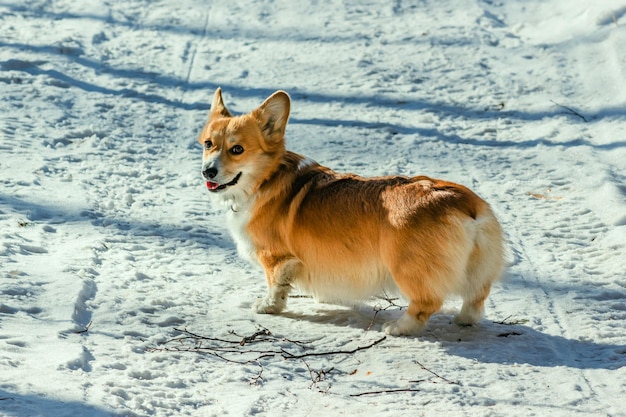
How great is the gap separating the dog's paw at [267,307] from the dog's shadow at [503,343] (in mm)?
57

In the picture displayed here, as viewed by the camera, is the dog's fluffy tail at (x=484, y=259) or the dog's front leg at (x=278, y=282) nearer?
the dog's fluffy tail at (x=484, y=259)

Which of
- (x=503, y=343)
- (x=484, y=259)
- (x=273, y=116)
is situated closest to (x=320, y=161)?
(x=273, y=116)

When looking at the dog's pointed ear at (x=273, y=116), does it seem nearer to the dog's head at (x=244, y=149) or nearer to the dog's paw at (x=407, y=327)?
the dog's head at (x=244, y=149)

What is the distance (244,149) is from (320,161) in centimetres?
239

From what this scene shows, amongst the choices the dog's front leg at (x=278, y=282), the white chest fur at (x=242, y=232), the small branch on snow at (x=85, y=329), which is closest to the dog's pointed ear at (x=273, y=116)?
the white chest fur at (x=242, y=232)

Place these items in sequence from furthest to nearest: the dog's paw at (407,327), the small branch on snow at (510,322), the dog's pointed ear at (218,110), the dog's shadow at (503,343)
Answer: the dog's pointed ear at (218,110)
the small branch on snow at (510,322)
the dog's paw at (407,327)
the dog's shadow at (503,343)

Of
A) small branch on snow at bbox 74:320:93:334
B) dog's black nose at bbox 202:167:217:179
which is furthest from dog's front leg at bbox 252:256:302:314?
small branch on snow at bbox 74:320:93:334

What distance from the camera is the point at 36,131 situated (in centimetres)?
734

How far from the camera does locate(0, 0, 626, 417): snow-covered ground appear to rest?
3.81 m

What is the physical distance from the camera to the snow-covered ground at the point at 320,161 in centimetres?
381

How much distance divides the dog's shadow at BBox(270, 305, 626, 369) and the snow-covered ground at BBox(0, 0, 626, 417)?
2 centimetres

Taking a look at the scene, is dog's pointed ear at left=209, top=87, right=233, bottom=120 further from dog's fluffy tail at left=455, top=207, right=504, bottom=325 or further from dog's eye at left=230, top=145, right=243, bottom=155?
dog's fluffy tail at left=455, top=207, right=504, bottom=325

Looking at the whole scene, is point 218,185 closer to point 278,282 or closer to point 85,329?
point 278,282

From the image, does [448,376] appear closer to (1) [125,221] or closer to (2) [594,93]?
(1) [125,221]
